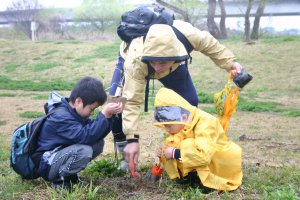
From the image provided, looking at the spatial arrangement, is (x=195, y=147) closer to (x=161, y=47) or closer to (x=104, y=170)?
(x=161, y=47)

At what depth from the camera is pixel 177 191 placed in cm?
333

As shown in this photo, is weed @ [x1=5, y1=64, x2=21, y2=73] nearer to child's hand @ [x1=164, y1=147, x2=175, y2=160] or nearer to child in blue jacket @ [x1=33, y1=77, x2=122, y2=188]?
child in blue jacket @ [x1=33, y1=77, x2=122, y2=188]

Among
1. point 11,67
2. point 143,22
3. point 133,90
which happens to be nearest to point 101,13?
point 11,67

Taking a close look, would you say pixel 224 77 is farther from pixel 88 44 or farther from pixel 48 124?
pixel 48 124

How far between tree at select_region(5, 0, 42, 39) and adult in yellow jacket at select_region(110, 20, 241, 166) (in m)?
29.2

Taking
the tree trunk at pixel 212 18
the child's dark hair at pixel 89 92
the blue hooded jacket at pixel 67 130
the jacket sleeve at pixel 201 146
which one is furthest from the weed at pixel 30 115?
the tree trunk at pixel 212 18

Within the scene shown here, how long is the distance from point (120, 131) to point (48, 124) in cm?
94

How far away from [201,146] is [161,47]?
0.78 metres

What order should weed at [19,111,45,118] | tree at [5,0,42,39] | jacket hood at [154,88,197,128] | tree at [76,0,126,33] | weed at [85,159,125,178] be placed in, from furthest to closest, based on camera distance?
tree at [5,0,42,39], tree at [76,0,126,33], weed at [19,111,45,118], weed at [85,159,125,178], jacket hood at [154,88,197,128]

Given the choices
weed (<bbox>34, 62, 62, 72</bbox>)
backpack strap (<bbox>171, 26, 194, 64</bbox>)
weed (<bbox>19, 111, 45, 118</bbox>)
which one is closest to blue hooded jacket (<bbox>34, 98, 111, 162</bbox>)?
backpack strap (<bbox>171, 26, 194, 64</bbox>)

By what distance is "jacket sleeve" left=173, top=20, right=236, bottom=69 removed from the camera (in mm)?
3797

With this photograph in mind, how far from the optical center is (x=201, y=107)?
9.54 meters

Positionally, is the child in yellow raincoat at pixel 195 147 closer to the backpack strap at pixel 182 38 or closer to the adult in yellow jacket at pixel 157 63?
the adult in yellow jacket at pixel 157 63

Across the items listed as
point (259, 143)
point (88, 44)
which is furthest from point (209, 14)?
point (259, 143)
